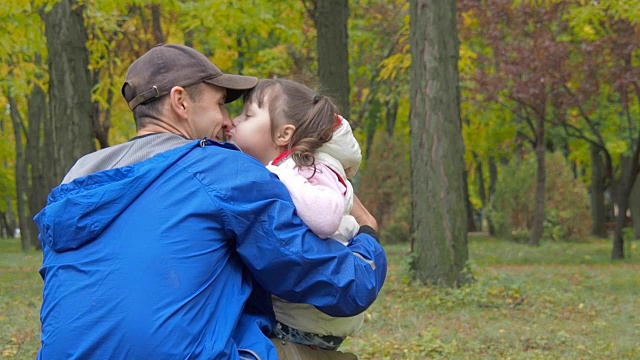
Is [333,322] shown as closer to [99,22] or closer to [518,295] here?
[518,295]

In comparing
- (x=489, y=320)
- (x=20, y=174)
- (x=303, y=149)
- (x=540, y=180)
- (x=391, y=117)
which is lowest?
(x=489, y=320)

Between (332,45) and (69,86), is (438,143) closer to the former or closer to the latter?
(332,45)

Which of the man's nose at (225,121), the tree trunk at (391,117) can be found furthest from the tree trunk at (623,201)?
Answer: the man's nose at (225,121)

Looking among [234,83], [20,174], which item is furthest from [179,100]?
[20,174]

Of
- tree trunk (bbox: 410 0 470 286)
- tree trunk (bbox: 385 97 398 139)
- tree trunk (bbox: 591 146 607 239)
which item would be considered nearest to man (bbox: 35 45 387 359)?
tree trunk (bbox: 410 0 470 286)

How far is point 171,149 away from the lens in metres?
2.64

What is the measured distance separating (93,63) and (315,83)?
14072 millimetres

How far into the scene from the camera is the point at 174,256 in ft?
8.06

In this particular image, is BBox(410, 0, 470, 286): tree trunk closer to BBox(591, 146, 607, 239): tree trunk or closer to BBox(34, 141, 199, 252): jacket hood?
BBox(34, 141, 199, 252): jacket hood

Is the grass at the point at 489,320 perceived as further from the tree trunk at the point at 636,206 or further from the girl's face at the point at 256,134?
the tree trunk at the point at 636,206

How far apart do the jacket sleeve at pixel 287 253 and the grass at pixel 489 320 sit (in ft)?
14.6

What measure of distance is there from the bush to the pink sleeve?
2543 centimetres

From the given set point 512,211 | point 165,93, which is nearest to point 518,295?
point 165,93

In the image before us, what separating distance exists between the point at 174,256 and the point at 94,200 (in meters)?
0.28
